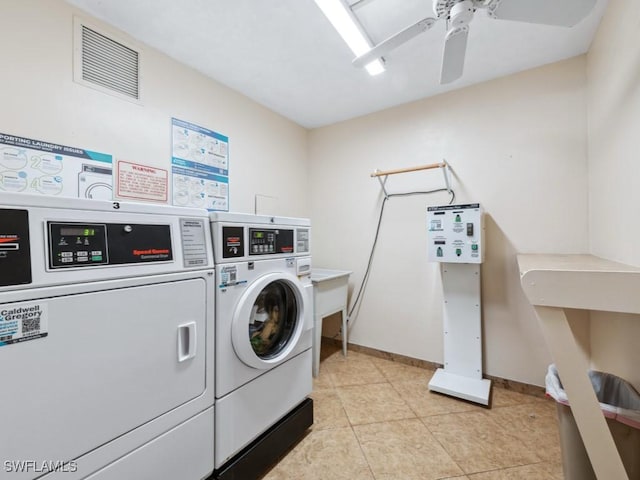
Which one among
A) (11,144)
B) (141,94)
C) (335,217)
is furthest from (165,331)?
(335,217)

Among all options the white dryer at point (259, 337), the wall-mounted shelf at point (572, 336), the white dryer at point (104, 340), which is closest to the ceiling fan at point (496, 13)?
the wall-mounted shelf at point (572, 336)

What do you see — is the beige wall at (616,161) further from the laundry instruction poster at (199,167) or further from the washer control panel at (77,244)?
the laundry instruction poster at (199,167)

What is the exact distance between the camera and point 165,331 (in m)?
0.99

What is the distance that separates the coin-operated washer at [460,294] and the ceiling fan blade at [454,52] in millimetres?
894

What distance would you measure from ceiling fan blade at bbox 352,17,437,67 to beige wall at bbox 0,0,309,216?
135cm

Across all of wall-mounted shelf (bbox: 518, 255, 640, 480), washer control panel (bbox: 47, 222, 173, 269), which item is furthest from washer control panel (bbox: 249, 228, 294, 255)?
wall-mounted shelf (bbox: 518, 255, 640, 480)

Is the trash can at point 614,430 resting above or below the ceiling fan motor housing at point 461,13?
below

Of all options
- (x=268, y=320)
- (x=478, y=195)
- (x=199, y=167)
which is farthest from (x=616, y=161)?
(x=199, y=167)

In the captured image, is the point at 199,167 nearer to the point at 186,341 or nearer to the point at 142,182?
the point at 142,182

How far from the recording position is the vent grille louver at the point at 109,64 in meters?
1.52

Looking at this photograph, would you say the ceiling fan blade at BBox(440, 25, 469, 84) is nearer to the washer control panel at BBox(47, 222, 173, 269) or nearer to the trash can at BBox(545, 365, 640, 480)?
the washer control panel at BBox(47, 222, 173, 269)

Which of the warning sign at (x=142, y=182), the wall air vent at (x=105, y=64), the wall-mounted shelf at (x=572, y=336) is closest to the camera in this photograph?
the wall-mounted shelf at (x=572, y=336)

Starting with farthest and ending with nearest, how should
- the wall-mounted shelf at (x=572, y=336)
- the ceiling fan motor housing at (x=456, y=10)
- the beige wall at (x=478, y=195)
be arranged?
the beige wall at (x=478, y=195)
the ceiling fan motor housing at (x=456, y=10)
the wall-mounted shelf at (x=572, y=336)

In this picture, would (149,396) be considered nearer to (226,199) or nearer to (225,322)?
(225,322)
